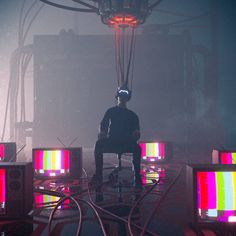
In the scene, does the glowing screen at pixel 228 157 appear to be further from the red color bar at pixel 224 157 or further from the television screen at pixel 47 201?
the television screen at pixel 47 201

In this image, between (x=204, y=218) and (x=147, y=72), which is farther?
(x=147, y=72)

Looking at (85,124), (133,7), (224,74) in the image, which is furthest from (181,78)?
(133,7)

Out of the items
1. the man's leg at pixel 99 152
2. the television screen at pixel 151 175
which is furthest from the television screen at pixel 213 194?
the television screen at pixel 151 175

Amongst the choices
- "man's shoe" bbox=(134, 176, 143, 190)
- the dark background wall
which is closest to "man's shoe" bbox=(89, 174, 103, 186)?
"man's shoe" bbox=(134, 176, 143, 190)

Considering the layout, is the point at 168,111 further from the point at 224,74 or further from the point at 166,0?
the point at 166,0

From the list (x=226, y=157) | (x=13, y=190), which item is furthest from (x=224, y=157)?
(x=13, y=190)

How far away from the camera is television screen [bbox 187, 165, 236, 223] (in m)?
2.48

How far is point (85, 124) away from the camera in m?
12.9

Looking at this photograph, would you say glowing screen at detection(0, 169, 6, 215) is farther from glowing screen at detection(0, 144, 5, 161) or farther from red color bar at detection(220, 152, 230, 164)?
glowing screen at detection(0, 144, 5, 161)

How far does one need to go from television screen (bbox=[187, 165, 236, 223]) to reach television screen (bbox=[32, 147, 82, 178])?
2.81 meters

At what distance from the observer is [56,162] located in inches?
195

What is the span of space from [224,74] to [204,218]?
1188 cm

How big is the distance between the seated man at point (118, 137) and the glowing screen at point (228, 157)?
3.85ft

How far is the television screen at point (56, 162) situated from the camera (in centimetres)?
489
